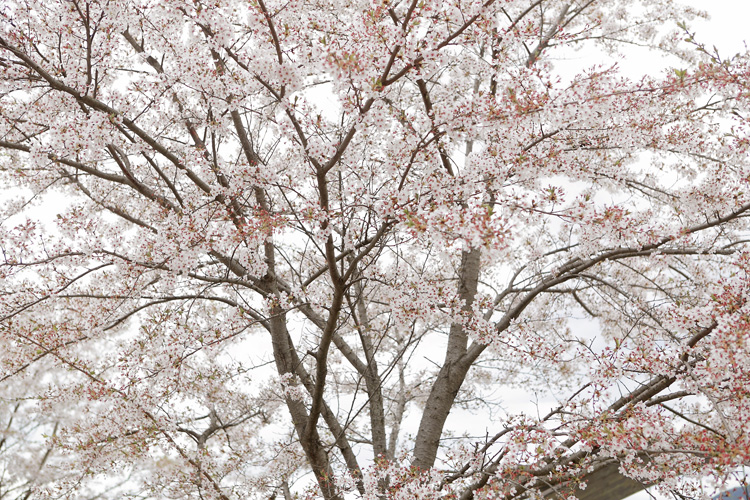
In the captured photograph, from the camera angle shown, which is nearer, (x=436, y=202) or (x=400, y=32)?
(x=400, y=32)

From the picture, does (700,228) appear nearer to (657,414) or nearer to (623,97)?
(623,97)

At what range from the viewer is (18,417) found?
23.2ft

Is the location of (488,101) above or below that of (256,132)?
below

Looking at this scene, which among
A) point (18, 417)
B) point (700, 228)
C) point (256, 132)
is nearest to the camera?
point (700, 228)

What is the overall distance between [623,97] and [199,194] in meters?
3.94

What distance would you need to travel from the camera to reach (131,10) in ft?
14.4

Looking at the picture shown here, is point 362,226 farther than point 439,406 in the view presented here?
No

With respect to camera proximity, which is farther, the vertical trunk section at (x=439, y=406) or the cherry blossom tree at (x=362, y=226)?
the vertical trunk section at (x=439, y=406)

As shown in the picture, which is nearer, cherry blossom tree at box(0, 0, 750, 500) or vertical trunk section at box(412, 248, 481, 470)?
cherry blossom tree at box(0, 0, 750, 500)

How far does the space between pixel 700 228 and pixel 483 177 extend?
229 cm

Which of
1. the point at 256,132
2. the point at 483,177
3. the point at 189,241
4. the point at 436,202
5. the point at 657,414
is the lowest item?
the point at 657,414

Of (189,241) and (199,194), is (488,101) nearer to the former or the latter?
(189,241)

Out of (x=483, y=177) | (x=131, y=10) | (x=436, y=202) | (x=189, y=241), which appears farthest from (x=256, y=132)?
(x=436, y=202)

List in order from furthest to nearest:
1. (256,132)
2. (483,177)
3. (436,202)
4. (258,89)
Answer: (256,132)
(258,89)
(483,177)
(436,202)
